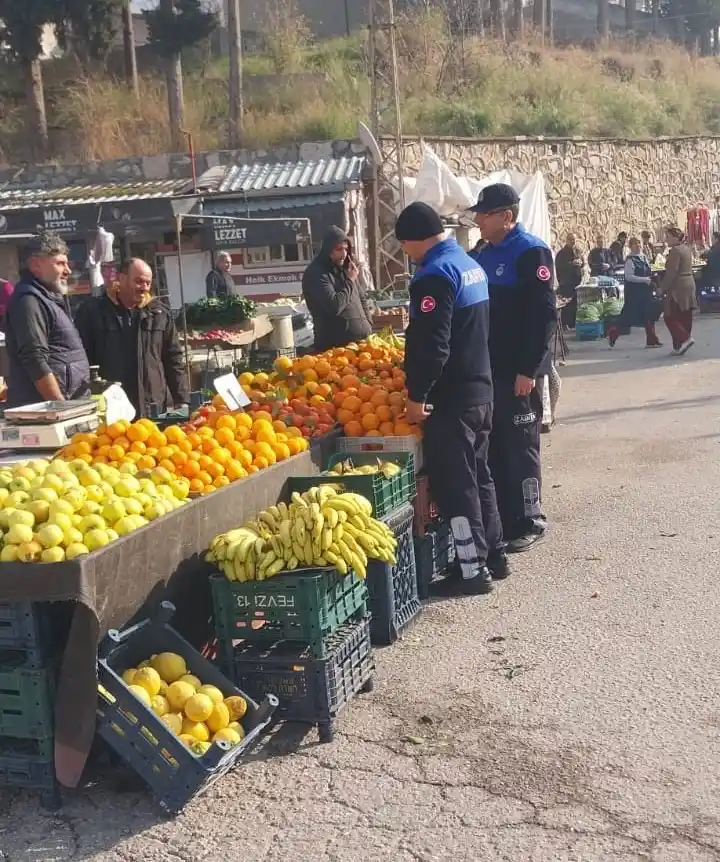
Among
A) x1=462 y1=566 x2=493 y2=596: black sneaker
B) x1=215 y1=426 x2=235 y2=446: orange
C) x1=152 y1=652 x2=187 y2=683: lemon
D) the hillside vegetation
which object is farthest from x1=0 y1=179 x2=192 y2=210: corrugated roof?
x1=152 y1=652 x2=187 y2=683: lemon

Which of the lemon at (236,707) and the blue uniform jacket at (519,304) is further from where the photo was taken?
the blue uniform jacket at (519,304)

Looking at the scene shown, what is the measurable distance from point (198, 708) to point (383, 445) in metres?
2.73

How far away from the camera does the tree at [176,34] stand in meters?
27.4

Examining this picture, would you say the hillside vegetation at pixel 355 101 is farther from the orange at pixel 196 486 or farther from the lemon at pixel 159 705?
the lemon at pixel 159 705

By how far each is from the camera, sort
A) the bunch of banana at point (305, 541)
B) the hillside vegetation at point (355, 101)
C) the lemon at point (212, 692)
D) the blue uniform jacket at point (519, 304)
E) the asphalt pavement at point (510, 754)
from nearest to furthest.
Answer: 1. the asphalt pavement at point (510, 754)
2. the lemon at point (212, 692)
3. the bunch of banana at point (305, 541)
4. the blue uniform jacket at point (519, 304)
5. the hillside vegetation at point (355, 101)

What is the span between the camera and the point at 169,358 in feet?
25.4

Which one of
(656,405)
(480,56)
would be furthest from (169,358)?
(480,56)

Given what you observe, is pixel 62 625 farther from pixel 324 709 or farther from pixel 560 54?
pixel 560 54

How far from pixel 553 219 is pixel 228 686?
25109 mm

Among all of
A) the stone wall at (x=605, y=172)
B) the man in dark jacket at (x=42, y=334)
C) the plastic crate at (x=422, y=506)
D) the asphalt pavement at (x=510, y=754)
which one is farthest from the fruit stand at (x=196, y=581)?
the stone wall at (x=605, y=172)

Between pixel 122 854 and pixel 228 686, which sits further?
pixel 228 686

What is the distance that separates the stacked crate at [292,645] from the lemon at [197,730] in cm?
44

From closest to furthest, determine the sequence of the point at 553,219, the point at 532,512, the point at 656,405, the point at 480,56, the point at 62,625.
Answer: the point at 62,625 → the point at 532,512 → the point at 656,405 → the point at 553,219 → the point at 480,56

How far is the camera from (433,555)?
648 cm
